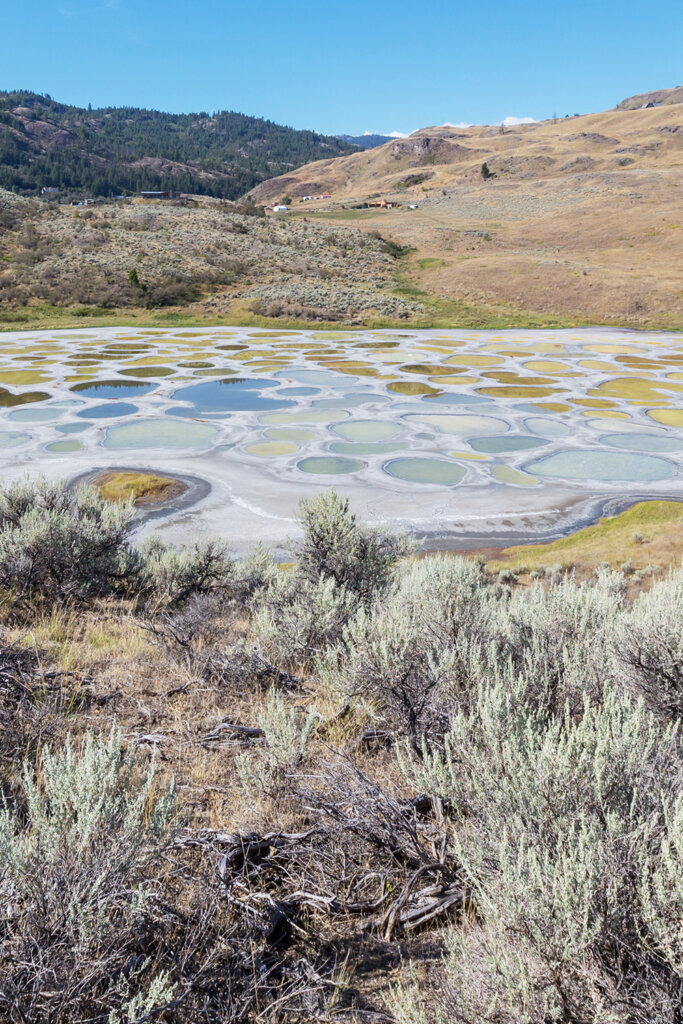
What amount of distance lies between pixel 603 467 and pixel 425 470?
4094mm

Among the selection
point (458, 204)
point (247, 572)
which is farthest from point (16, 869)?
point (458, 204)

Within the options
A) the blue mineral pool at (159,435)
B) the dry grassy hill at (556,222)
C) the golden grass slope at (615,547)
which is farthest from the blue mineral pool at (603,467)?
the dry grassy hill at (556,222)

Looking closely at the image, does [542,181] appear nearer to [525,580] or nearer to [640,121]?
[640,121]

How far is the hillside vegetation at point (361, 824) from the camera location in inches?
73.5

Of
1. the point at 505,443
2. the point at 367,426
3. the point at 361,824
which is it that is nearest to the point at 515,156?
the point at 367,426

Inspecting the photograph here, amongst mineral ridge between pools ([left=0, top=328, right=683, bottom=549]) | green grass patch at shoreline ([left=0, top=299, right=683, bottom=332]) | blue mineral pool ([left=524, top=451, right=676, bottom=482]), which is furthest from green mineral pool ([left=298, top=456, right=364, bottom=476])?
green grass patch at shoreline ([left=0, top=299, right=683, bottom=332])

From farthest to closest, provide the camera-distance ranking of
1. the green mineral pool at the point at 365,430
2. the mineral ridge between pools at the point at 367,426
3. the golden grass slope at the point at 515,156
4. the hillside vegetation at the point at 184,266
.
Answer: the golden grass slope at the point at 515,156 < the hillside vegetation at the point at 184,266 < the green mineral pool at the point at 365,430 < the mineral ridge between pools at the point at 367,426

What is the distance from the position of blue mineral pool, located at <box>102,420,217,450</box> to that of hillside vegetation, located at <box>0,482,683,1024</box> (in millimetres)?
11173

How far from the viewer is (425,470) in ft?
47.3

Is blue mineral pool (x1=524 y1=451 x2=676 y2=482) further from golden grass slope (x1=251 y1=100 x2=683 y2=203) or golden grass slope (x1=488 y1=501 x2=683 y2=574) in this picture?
golden grass slope (x1=251 y1=100 x2=683 y2=203)

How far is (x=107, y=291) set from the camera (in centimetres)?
4112

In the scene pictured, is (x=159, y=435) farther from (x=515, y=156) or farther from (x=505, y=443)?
(x=515, y=156)

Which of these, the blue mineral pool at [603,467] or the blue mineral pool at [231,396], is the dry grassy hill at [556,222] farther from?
the blue mineral pool at [603,467]

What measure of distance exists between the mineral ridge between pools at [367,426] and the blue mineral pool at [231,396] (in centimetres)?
9
